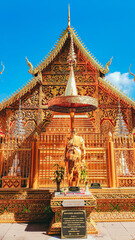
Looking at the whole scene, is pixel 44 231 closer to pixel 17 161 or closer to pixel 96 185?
pixel 96 185

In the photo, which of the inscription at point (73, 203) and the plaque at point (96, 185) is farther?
the plaque at point (96, 185)

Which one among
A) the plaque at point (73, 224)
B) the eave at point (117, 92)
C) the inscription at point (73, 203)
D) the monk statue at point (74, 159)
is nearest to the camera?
the plaque at point (73, 224)

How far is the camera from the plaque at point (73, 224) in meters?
3.68

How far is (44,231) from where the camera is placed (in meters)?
4.13

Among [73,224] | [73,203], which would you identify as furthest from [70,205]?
[73,224]

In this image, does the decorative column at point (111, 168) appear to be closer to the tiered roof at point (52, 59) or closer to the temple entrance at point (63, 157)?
the temple entrance at point (63, 157)

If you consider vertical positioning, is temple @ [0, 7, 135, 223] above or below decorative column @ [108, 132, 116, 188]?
above

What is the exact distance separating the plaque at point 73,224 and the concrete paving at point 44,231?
178 millimetres

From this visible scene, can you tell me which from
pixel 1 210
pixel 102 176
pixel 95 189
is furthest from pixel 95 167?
pixel 1 210

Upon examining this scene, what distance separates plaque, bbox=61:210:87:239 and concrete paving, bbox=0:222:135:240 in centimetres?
18

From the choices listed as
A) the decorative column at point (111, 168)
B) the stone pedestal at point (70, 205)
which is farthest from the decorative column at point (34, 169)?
the decorative column at point (111, 168)

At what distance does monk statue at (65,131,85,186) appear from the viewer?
15.1ft

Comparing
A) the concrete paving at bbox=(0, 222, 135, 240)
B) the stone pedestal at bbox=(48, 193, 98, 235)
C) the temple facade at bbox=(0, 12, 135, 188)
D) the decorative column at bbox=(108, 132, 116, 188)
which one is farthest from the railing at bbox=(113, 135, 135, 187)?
the temple facade at bbox=(0, 12, 135, 188)

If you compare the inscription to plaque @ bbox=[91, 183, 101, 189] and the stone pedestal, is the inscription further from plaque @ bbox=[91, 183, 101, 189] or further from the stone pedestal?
plaque @ bbox=[91, 183, 101, 189]
